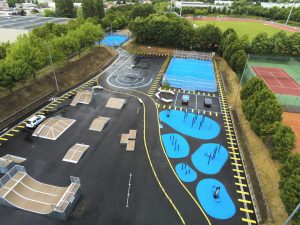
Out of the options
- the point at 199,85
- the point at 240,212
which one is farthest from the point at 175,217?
the point at 199,85

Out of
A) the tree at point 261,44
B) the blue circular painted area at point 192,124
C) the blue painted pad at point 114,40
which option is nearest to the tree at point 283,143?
the blue circular painted area at point 192,124

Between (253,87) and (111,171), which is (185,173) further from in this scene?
(253,87)

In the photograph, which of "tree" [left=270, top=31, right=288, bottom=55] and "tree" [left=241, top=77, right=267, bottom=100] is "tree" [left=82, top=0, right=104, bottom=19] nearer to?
"tree" [left=270, top=31, right=288, bottom=55]

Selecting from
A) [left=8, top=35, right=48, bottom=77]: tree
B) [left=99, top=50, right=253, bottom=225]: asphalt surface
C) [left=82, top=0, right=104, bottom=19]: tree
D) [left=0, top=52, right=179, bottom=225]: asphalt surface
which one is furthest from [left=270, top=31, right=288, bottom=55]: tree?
[left=82, top=0, right=104, bottom=19]: tree

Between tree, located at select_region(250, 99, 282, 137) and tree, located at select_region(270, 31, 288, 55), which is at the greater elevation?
tree, located at select_region(270, 31, 288, 55)

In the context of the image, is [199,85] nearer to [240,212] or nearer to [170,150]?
[170,150]

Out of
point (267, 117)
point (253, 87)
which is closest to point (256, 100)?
point (267, 117)
